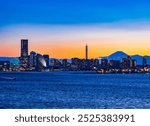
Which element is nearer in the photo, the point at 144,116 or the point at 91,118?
the point at 91,118

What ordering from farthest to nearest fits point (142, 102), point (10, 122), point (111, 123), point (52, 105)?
point (142, 102) → point (52, 105) → point (10, 122) → point (111, 123)

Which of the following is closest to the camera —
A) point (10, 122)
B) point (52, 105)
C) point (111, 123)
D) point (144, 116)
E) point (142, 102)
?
point (111, 123)

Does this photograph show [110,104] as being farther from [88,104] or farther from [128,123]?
[128,123]

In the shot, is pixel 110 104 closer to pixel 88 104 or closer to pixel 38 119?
pixel 88 104

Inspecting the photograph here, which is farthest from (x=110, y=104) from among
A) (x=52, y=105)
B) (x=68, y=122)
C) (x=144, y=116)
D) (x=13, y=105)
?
(x=68, y=122)

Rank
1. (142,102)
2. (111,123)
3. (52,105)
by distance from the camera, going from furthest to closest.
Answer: (142,102) < (52,105) < (111,123)

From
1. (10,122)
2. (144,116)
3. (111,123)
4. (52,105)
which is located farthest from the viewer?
(52,105)

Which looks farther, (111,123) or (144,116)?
(144,116)

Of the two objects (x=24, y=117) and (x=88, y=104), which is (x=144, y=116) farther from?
(x=88, y=104)

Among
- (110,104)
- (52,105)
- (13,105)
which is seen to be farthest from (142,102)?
(13,105)
